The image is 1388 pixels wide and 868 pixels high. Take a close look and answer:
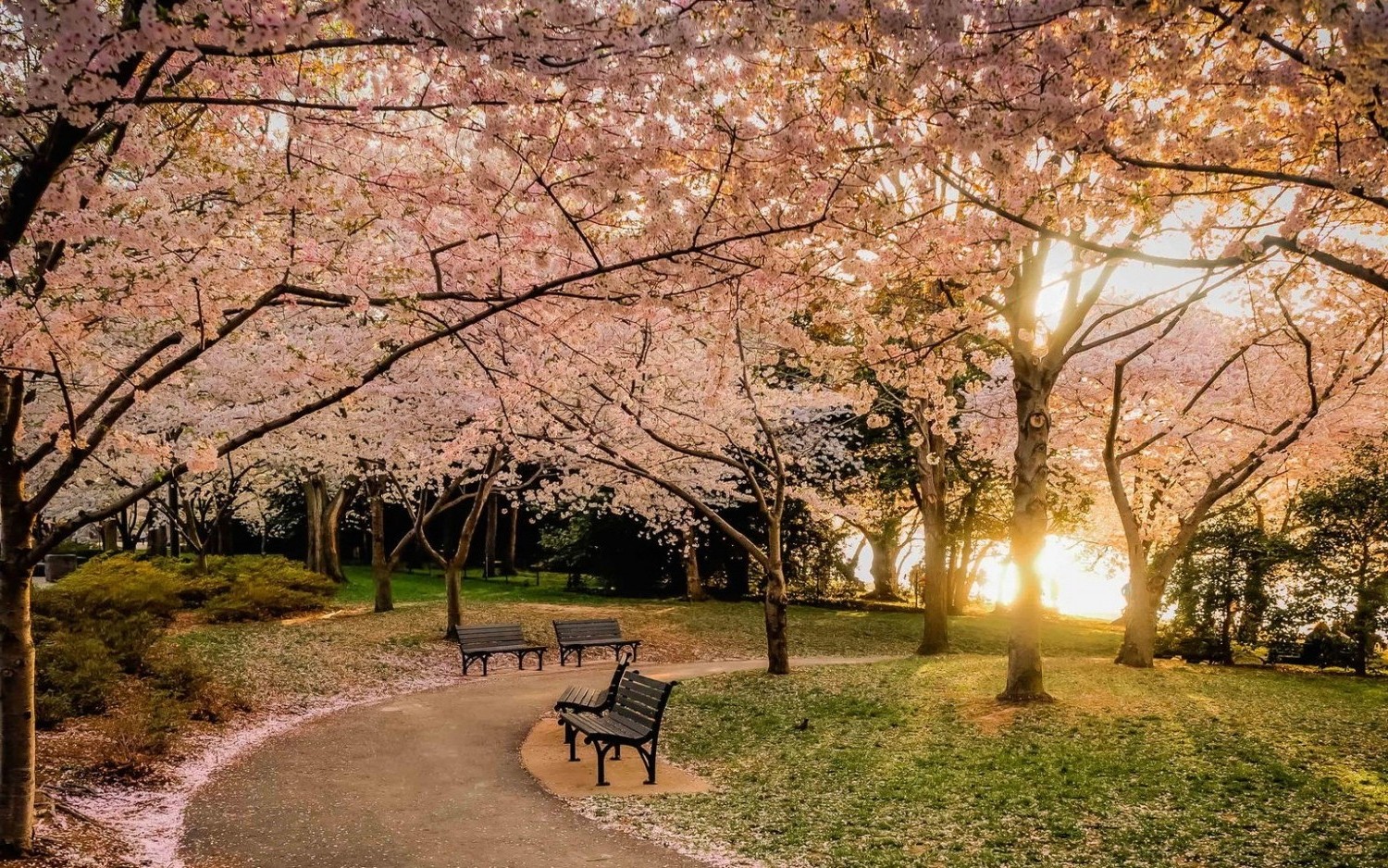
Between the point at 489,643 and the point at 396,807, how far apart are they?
820 centimetres

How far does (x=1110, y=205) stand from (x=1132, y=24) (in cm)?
293

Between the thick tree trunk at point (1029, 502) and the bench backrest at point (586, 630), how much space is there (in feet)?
26.4

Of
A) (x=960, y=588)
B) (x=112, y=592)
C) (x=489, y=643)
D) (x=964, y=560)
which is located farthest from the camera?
(x=960, y=588)

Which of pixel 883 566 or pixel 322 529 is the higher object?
pixel 322 529

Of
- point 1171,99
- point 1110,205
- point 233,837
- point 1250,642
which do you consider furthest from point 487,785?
point 1250,642

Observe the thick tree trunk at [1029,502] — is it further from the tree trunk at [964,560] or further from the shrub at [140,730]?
the tree trunk at [964,560]

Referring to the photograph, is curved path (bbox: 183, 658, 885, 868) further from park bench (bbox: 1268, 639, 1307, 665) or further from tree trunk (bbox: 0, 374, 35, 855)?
park bench (bbox: 1268, 639, 1307, 665)

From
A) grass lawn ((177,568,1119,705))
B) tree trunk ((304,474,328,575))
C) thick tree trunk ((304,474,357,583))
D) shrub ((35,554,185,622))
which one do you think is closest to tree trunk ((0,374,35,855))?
grass lawn ((177,568,1119,705))

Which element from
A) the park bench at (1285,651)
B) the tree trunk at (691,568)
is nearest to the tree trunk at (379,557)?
the tree trunk at (691,568)

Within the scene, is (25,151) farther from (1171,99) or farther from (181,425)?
(181,425)

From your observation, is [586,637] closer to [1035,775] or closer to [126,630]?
[126,630]

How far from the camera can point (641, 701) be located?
9.23m

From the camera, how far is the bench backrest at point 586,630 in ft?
54.0

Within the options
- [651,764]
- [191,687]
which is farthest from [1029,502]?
[191,687]
